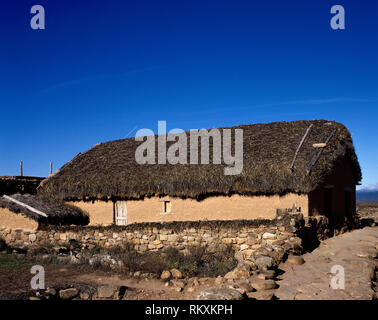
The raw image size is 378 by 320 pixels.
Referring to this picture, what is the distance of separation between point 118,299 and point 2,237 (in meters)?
9.67

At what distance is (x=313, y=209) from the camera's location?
1267 centimetres

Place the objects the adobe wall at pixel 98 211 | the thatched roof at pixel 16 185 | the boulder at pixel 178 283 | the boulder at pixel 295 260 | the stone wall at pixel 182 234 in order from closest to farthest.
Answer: the boulder at pixel 178 283
the boulder at pixel 295 260
the stone wall at pixel 182 234
the adobe wall at pixel 98 211
the thatched roof at pixel 16 185

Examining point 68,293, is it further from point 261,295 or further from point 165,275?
point 261,295

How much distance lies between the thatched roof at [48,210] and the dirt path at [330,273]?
10.3m

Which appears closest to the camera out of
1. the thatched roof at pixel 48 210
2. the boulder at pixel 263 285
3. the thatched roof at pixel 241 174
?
the boulder at pixel 263 285

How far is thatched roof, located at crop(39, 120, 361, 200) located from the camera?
1291cm

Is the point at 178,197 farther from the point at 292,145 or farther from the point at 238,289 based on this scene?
the point at 238,289

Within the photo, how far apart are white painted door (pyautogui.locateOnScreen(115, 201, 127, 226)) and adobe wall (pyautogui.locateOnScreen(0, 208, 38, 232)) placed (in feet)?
11.4

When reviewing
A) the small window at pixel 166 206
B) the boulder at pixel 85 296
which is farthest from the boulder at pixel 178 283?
the small window at pixel 166 206

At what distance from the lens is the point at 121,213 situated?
1574 cm

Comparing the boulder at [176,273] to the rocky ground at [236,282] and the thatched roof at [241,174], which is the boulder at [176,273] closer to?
the rocky ground at [236,282]

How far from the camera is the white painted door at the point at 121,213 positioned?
51.4 ft

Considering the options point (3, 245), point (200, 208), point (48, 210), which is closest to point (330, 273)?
point (200, 208)

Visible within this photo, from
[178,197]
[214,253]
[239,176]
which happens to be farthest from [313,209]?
[178,197]
